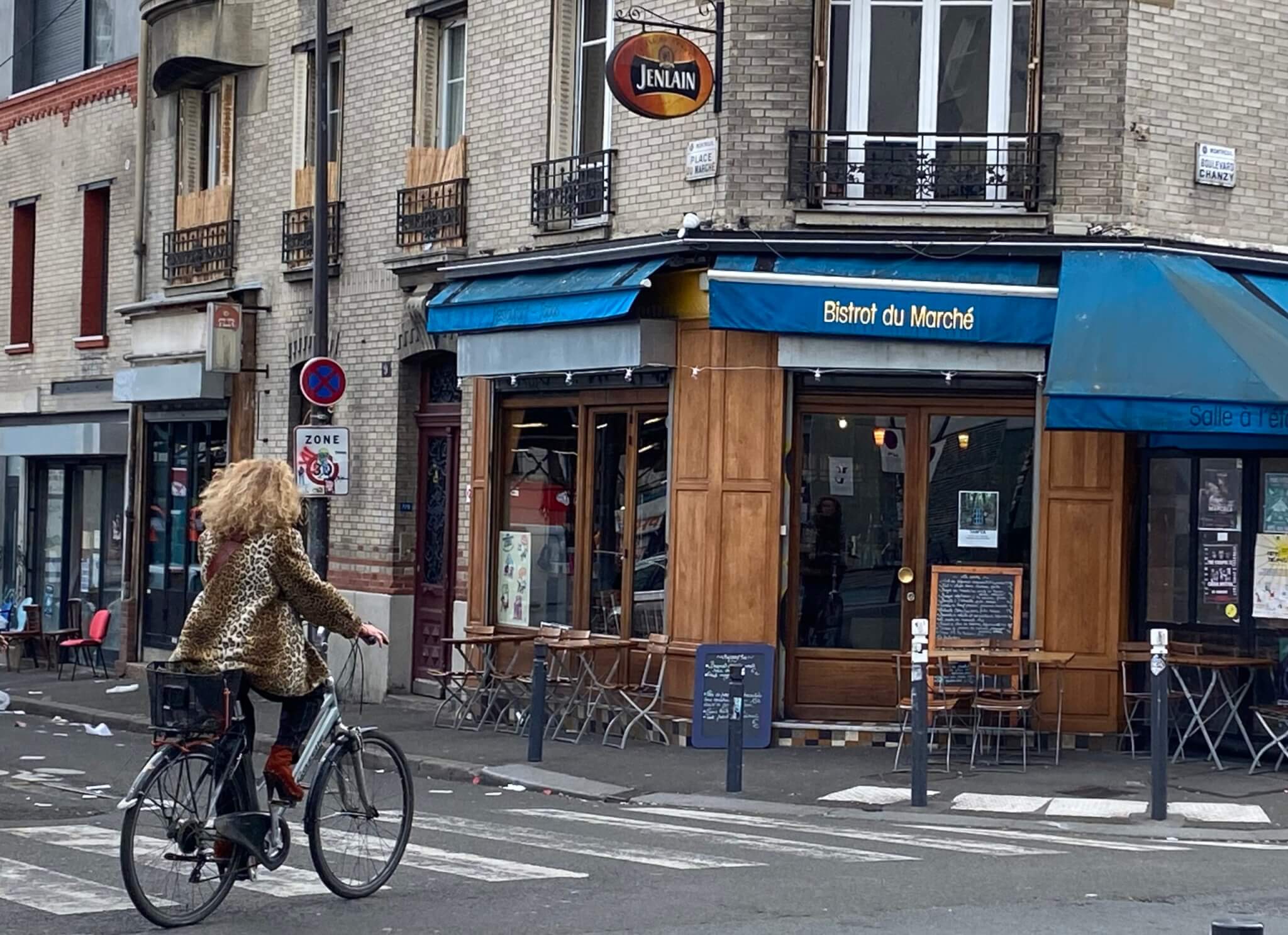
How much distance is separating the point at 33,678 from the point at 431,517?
670 cm

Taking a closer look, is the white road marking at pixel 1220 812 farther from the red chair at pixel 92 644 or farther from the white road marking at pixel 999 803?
the red chair at pixel 92 644

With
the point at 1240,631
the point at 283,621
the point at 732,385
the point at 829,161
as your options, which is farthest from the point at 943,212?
Result: the point at 283,621

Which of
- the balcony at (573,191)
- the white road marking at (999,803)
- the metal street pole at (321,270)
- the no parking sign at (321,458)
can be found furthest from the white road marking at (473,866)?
the metal street pole at (321,270)

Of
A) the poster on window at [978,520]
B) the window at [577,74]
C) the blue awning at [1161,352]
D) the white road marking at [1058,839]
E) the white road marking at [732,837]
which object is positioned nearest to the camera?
the white road marking at [732,837]

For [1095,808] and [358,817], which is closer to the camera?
[358,817]

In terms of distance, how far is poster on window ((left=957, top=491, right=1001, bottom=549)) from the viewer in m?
14.8

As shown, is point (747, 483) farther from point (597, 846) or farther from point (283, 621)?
point (283, 621)

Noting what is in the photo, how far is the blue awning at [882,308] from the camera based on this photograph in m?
14.2

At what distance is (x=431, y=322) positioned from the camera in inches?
671

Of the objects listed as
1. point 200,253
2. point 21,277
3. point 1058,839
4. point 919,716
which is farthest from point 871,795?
point 21,277

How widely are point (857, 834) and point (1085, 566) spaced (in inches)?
178

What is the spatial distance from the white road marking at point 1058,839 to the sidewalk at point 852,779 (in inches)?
21.4

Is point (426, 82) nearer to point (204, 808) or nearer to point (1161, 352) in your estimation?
point (1161, 352)

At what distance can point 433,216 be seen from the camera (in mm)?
18156
